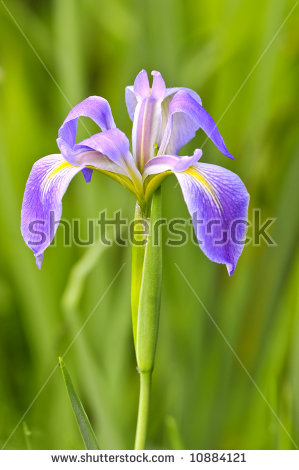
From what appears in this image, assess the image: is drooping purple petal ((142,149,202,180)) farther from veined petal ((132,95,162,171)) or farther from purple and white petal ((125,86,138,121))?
purple and white petal ((125,86,138,121))

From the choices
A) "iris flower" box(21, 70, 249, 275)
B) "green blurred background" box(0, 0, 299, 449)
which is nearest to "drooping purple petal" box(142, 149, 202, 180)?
"iris flower" box(21, 70, 249, 275)

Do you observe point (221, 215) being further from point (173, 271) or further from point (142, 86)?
point (173, 271)

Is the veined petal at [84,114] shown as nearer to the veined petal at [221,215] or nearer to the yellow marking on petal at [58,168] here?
the yellow marking on petal at [58,168]

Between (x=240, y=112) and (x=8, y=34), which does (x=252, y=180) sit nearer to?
(x=240, y=112)

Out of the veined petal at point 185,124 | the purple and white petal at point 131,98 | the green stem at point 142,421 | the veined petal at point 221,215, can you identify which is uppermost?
the purple and white petal at point 131,98

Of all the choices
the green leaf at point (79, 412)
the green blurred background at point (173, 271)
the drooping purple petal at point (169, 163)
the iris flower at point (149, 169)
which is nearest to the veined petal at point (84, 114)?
the iris flower at point (149, 169)

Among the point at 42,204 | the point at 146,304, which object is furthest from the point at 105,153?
the point at 146,304

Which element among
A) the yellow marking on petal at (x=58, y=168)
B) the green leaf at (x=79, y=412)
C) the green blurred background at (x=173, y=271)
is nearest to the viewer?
the green leaf at (x=79, y=412)
